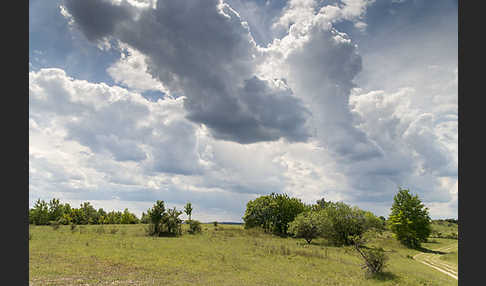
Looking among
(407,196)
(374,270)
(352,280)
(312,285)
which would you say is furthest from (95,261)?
(407,196)

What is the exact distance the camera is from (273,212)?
91.1 meters

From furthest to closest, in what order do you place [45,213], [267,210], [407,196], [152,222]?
[267,210] → [45,213] → [407,196] → [152,222]

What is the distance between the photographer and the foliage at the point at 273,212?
88.6 m

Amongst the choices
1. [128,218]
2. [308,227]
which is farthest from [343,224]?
[128,218]

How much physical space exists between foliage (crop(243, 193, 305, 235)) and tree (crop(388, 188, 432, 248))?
1255 inches

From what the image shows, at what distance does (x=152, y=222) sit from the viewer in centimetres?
6147

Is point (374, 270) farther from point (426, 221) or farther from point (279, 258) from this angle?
point (426, 221)

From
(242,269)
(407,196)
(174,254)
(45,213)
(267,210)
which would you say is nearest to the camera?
(242,269)

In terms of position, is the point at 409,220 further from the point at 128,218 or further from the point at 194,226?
the point at 128,218

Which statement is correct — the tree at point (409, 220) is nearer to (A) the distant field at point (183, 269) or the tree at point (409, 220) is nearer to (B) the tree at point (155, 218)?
(A) the distant field at point (183, 269)

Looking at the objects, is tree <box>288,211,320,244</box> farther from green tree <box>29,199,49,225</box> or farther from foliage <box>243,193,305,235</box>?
green tree <box>29,199,49,225</box>

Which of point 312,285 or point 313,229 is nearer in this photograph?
point 312,285

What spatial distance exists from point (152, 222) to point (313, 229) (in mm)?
37632

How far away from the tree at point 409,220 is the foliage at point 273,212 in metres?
31.9
